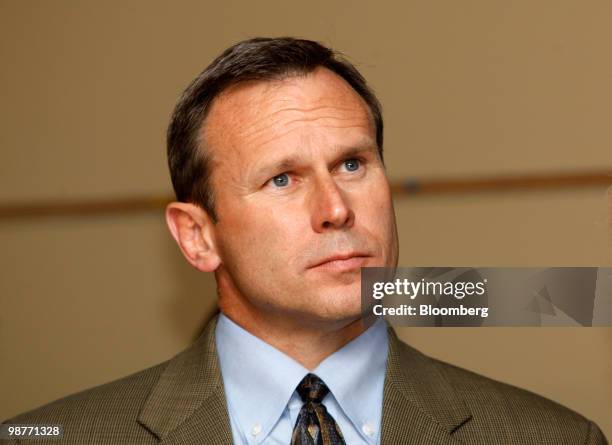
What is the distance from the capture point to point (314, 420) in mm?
1166

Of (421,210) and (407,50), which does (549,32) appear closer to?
(407,50)

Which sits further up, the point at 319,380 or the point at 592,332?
the point at 592,332

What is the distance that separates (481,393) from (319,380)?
0.65ft

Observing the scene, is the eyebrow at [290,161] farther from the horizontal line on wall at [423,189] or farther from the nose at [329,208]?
the horizontal line on wall at [423,189]

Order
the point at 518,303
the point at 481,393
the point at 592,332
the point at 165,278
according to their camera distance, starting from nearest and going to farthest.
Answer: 1. the point at 518,303
2. the point at 481,393
3. the point at 592,332
4. the point at 165,278

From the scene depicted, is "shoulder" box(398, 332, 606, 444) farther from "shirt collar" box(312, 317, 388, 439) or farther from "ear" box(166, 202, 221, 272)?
"ear" box(166, 202, 221, 272)

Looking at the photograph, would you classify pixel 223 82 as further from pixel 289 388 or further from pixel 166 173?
pixel 166 173

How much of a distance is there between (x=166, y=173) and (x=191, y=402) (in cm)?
60

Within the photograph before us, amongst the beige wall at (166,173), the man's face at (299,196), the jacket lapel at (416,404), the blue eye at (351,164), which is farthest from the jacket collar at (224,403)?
the beige wall at (166,173)

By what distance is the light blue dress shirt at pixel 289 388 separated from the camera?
1.18 metres

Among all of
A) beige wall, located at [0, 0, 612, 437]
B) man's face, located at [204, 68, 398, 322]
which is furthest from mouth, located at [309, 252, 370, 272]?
beige wall, located at [0, 0, 612, 437]

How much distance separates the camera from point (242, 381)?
1229mm

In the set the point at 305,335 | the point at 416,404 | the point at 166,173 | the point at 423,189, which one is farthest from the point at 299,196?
the point at 166,173

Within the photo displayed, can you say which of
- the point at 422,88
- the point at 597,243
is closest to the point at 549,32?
the point at 422,88
